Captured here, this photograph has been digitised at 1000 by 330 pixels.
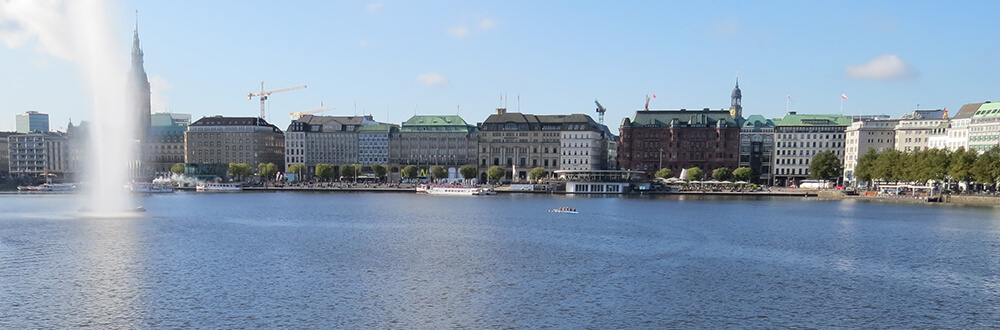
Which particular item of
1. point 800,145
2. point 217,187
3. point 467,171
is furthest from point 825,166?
point 217,187

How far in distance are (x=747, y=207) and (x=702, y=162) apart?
72171 millimetres

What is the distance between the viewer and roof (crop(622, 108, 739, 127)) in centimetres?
17512

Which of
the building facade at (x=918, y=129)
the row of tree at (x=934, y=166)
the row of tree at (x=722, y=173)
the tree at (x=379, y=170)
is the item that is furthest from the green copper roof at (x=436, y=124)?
the building facade at (x=918, y=129)

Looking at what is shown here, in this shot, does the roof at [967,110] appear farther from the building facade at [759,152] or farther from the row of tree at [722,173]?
the row of tree at [722,173]

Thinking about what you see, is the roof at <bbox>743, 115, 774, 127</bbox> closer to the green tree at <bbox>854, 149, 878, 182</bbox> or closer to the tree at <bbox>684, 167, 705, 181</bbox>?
the tree at <bbox>684, 167, 705, 181</bbox>

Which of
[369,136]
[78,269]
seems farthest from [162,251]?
[369,136]

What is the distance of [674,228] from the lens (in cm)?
7062

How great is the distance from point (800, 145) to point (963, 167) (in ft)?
196

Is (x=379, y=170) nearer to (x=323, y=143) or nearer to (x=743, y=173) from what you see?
(x=323, y=143)

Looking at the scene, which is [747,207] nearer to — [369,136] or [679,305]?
[679,305]

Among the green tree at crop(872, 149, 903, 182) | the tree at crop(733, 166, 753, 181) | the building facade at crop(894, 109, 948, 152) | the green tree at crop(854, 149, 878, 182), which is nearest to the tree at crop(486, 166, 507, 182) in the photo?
the tree at crop(733, 166, 753, 181)

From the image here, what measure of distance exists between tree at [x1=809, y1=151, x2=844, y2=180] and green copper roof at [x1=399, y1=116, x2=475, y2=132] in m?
79.0

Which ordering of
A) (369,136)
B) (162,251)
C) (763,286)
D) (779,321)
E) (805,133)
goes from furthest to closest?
1. (369,136)
2. (805,133)
3. (162,251)
4. (763,286)
5. (779,321)

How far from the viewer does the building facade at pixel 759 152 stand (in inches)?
6860
